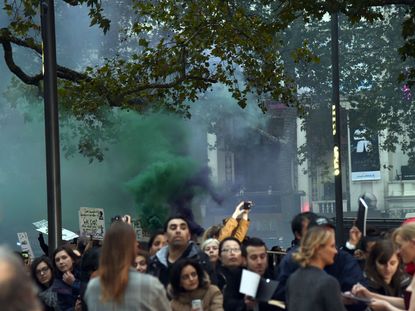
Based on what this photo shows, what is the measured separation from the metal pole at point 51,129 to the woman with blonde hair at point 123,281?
8079mm

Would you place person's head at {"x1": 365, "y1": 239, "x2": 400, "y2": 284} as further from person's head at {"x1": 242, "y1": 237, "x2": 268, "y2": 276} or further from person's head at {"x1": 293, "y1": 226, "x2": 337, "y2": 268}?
person's head at {"x1": 242, "y1": 237, "x2": 268, "y2": 276}

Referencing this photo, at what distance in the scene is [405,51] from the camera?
52.0ft

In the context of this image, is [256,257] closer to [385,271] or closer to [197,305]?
[197,305]

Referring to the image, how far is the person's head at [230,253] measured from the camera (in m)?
9.54

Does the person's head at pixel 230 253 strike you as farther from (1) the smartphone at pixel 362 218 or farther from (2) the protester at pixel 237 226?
(2) the protester at pixel 237 226

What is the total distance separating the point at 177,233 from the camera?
9.16 meters

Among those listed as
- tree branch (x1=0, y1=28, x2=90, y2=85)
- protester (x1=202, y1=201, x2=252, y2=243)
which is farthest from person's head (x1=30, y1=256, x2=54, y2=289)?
tree branch (x1=0, y1=28, x2=90, y2=85)

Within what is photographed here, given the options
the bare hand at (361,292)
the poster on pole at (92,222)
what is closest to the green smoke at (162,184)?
the poster on pole at (92,222)

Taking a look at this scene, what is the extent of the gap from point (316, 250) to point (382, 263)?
1.41 m

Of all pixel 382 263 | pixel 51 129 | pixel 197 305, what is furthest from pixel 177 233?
pixel 51 129

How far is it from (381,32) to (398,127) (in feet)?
15.9

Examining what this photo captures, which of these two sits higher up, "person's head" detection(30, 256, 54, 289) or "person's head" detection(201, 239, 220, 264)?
"person's head" detection(201, 239, 220, 264)

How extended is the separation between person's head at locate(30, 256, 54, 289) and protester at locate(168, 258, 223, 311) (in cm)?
293

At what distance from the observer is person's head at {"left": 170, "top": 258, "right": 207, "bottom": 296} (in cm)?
821
